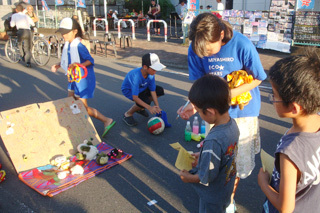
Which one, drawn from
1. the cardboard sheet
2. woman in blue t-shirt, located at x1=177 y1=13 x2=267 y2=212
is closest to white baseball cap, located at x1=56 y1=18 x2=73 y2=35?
the cardboard sheet

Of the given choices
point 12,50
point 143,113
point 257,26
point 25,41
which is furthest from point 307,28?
point 12,50

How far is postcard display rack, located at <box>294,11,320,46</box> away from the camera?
36.8 feet

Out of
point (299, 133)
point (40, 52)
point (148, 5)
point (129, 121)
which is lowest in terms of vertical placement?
point (129, 121)

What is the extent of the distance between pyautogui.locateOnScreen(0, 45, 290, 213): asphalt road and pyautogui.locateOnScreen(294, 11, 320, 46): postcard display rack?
17.9 feet

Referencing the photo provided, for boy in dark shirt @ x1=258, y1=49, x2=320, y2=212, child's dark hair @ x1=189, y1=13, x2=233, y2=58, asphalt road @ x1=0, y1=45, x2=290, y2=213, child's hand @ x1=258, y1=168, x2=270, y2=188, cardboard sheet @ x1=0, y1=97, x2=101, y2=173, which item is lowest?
asphalt road @ x1=0, y1=45, x2=290, y2=213

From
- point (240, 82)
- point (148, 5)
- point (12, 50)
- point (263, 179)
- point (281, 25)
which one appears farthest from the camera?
point (148, 5)

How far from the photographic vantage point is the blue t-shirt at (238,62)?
265cm

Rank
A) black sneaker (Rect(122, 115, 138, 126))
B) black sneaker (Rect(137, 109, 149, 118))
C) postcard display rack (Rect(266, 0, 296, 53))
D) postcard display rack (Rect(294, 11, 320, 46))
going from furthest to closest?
postcard display rack (Rect(266, 0, 296, 53)) < postcard display rack (Rect(294, 11, 320, 46)) < black sneaker (Rect(137, 109, 149, 118)) < black sneaker (Rect(122, 115, 138, 126))

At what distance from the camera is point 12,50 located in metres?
10.8

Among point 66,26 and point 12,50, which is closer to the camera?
point 66,26

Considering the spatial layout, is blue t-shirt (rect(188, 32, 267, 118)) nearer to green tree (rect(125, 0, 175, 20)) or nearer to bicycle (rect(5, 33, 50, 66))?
bicycle (rect(5, 33, 50, 66))

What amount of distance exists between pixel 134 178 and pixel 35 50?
8.48 metres

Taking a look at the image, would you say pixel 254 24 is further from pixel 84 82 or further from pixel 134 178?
pixel 134 178

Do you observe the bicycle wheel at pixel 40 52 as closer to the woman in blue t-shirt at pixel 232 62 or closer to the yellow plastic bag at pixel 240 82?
the woman in blue t-shirt at pixel 232 62
